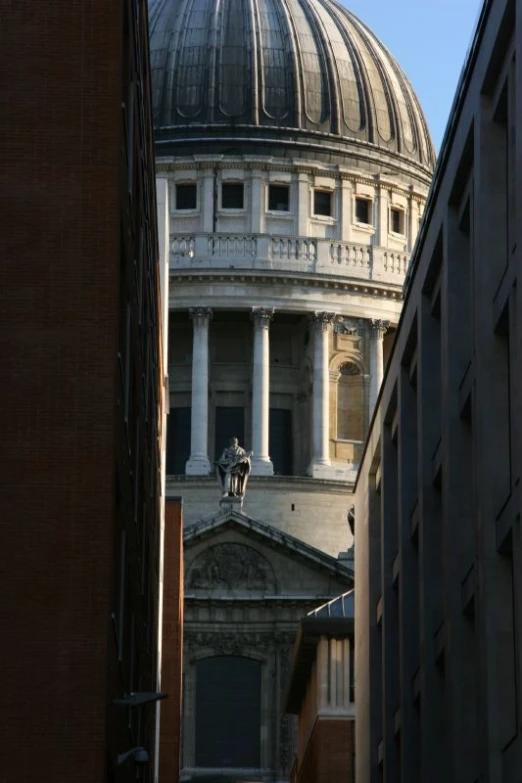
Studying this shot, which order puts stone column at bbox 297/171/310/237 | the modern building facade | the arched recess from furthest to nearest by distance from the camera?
stone column at bbox 297/171/310/237 < the arched recess < the modern building facade

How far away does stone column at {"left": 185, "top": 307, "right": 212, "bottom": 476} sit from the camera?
329 ft

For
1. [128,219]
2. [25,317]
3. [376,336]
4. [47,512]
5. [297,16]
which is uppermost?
[297,16]

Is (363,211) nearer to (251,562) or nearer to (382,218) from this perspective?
(382,218)

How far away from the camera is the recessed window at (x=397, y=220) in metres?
107

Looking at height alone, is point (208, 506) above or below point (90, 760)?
above

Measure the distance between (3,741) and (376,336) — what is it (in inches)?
3160

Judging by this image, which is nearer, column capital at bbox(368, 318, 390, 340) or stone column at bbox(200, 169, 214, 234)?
column capital at bbox(368, 318, 390, 340)

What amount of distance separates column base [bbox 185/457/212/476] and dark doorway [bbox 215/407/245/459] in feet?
9.96

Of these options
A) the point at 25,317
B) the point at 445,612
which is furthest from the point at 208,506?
the point at 25,317

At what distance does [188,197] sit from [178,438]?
10.6 metres

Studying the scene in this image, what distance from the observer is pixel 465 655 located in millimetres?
30906

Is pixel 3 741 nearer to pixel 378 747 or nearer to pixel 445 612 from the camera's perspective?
pixel 445 612

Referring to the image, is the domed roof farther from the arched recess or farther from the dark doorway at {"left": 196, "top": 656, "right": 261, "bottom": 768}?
the dark doorway at {"left": 196, "top": 656, "right": 261, "bottom": 768}

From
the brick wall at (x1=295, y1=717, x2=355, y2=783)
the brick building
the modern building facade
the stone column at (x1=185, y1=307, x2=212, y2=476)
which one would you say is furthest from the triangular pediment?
the modern building facade
